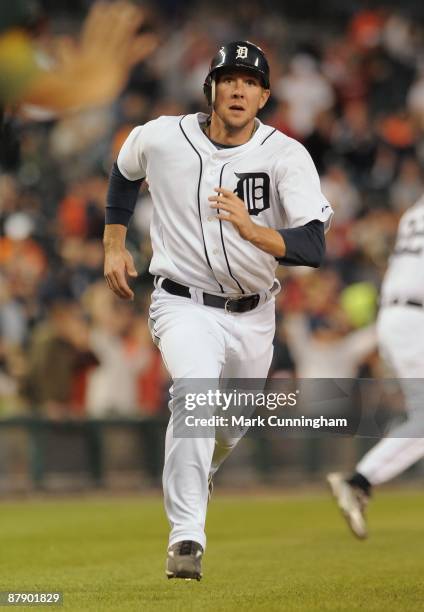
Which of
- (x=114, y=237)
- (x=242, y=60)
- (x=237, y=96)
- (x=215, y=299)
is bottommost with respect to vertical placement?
(x=215, y=299)

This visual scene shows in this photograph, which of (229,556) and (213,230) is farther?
(229,556)

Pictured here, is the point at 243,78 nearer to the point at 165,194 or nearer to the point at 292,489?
the point at 165,194

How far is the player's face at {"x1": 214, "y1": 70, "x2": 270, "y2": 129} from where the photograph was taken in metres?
5.68

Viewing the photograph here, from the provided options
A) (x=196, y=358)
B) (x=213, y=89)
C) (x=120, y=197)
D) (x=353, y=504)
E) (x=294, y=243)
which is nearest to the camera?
(x=294, y=243)

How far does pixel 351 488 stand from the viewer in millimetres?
7867

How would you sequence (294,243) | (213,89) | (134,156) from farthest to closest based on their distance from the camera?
(134,156) < (213,89) < (294,243)

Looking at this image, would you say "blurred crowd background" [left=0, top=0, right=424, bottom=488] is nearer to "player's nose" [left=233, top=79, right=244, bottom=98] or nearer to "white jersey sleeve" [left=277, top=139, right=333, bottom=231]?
"player's nose" [left=233, top=79, right=244, bottom=98]

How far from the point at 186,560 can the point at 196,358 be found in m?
0.84

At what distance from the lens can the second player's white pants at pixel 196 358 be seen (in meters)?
5.37

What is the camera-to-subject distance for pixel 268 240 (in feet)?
17.1

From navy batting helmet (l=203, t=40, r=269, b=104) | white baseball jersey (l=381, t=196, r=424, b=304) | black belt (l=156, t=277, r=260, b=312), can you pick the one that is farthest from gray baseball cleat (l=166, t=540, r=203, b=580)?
white baseball jersey (l=381, t=196, r=424, b=304)

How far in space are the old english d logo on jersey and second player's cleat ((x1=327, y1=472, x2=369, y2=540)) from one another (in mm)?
2708

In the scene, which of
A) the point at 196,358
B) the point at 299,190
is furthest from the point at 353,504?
the point at 299,190

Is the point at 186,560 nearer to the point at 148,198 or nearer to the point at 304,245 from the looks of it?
the point at 304,245
